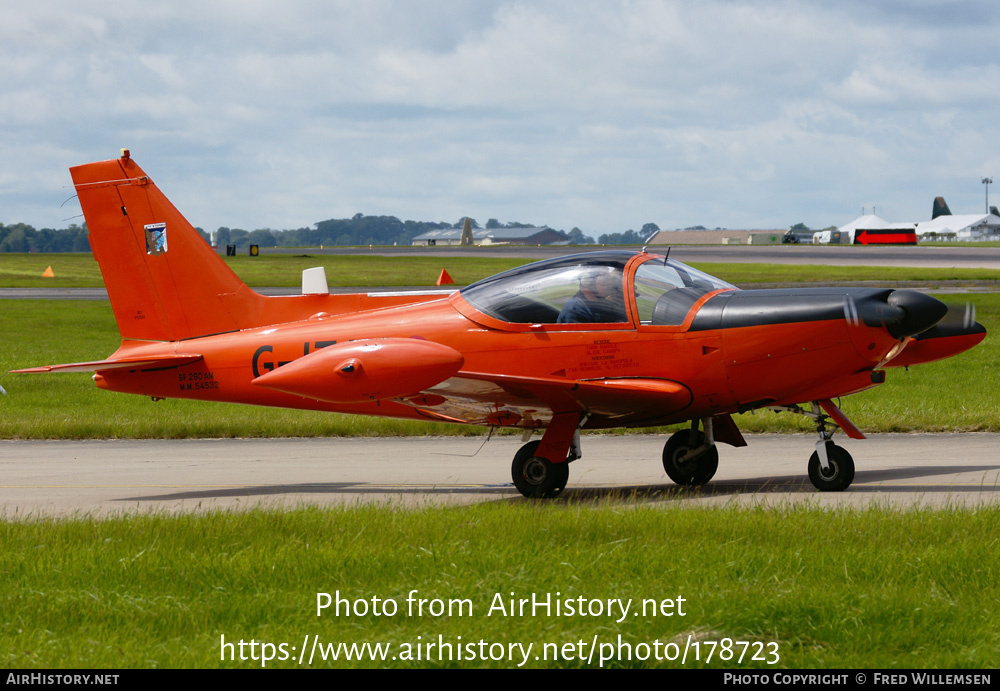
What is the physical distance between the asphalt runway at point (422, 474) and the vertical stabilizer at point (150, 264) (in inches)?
70.6

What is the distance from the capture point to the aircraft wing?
9711 millimetres

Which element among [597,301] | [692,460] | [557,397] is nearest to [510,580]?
[557,397]

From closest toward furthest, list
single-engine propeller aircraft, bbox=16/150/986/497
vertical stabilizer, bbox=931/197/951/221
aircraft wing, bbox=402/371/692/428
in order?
single-engine propeller aircraft, bbox=16/150/986/497 < aircraft wing, bbox=402/371/692/428 < vertical stabilizer, bbox=931/197/951/221

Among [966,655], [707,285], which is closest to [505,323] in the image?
[707,285]

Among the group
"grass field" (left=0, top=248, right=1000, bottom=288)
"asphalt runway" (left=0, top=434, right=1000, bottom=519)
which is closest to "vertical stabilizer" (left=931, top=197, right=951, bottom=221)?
"grass field" (left=0, top=248, right=1000, bottom=288)

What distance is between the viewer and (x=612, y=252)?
1062 cm

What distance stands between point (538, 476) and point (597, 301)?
5.78 feet

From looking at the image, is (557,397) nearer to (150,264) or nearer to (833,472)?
(833,472)

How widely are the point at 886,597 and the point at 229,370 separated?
24.9 ft

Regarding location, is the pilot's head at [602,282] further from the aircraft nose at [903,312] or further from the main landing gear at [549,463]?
the aircraft nose at [903,312]

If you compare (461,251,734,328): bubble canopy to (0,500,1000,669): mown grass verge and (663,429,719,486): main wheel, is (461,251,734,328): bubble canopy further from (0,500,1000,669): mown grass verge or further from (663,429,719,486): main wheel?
(0,500,1000,669): mown grass verge

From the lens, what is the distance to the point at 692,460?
11.0 m

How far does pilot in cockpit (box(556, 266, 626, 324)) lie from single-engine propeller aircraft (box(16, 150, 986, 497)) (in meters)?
0.01

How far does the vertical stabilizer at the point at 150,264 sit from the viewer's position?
39.8 feet
